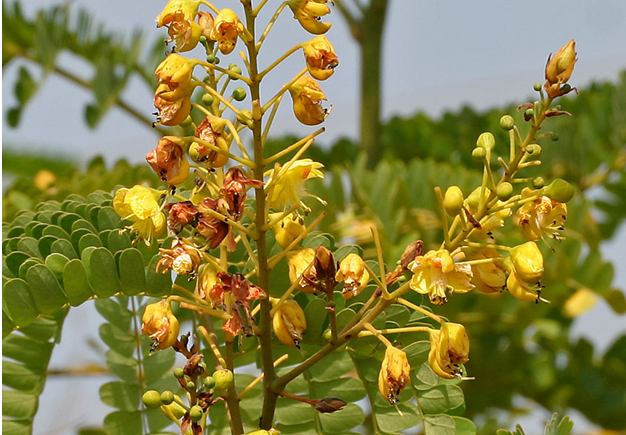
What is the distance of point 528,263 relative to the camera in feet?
1.18

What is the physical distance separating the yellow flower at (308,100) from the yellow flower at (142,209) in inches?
3.1

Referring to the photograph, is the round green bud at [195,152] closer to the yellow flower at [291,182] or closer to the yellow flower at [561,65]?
the yellow flower at [291,182]

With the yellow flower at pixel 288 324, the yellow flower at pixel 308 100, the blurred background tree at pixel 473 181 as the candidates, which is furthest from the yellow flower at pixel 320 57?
the blurred background tree at pixel 473 181

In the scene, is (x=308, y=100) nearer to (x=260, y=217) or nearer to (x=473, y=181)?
(x=260, y=217)

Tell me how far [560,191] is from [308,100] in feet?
0.38

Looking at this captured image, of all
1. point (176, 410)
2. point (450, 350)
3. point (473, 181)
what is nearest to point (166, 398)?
point (176, 410)

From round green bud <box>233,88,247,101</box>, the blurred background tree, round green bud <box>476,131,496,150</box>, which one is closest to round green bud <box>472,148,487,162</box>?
round green bud <box>476,131,496,150</box>

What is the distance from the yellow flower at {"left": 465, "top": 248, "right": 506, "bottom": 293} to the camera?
0.37 m

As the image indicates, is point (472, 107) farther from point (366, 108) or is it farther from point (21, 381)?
point (21, 381)

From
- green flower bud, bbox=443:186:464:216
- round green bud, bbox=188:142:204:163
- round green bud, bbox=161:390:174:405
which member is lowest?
round green bud, bbox=161:390:174:405

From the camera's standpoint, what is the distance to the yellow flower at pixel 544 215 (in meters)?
0.36

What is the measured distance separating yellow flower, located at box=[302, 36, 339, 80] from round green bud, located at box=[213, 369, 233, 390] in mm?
135

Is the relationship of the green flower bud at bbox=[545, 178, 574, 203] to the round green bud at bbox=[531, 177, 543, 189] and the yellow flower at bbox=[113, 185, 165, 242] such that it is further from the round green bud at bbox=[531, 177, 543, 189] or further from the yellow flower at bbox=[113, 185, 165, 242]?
the yellow flower at bbox=[113, 185, 165, 242]

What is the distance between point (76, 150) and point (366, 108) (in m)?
0.91
